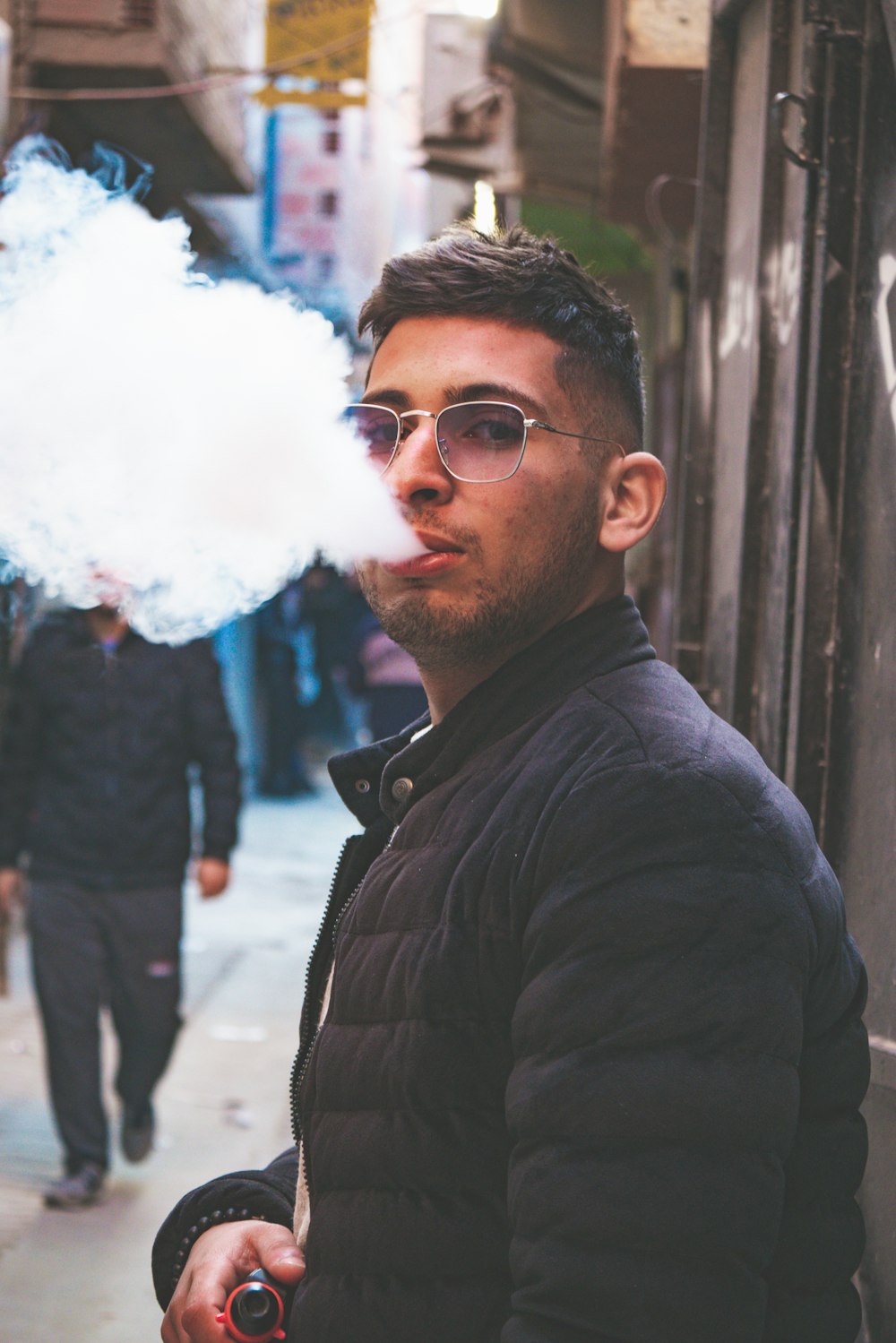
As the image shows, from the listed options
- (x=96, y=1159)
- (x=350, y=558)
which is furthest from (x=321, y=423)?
(x=96, y=1159)

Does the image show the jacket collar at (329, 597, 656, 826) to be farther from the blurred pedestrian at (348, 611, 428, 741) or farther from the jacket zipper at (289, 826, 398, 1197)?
the blurred pedestrian at (348, 611, 428, 741)

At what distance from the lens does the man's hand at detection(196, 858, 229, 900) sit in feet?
19.5

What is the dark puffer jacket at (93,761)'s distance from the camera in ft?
18.0

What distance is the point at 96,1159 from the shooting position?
205 inches

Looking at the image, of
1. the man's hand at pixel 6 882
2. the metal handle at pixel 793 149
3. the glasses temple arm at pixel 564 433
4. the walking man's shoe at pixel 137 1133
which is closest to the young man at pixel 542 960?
the glasses temple arm at pixel 564 433

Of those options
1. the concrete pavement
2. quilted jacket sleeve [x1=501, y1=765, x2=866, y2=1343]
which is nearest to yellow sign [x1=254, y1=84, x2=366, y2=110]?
the concrete pavement

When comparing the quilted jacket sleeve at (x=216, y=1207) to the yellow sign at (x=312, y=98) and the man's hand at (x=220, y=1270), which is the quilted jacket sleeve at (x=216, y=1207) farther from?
the yellow sign at (x=312, y=98)

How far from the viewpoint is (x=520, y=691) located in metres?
1.64

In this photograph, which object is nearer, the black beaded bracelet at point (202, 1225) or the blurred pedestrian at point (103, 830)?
the black beaded bracelet at point (202, 1225)

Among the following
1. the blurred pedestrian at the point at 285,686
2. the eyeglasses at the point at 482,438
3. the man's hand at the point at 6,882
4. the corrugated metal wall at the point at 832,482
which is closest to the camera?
the eyeglasses at the point at 482,438

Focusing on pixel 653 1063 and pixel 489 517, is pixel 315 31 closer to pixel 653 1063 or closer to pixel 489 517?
pixel 489 517

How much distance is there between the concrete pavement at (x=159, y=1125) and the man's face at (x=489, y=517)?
3.45 metres

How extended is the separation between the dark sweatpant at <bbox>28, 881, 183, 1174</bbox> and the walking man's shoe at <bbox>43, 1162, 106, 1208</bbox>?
0.11 feet

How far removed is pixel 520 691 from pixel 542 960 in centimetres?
43
